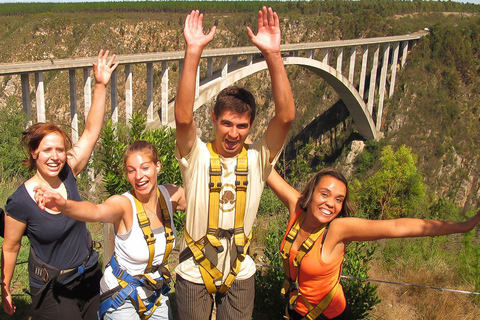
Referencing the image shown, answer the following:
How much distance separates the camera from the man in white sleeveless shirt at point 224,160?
2.19m

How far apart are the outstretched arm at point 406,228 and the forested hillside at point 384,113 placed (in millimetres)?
1365

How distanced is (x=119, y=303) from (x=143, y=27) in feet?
168

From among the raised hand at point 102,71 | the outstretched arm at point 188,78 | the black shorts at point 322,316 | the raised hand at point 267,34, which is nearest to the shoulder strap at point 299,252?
the black shorts at point 322,316

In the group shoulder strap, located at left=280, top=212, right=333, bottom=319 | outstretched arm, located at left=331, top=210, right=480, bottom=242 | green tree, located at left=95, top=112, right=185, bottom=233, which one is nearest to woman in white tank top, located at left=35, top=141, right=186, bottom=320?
shoulder strap, located at left=280, top=212, right=333, bottom=319

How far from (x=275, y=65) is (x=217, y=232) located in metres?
0.88

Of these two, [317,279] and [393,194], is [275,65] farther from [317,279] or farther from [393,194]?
[393,194]

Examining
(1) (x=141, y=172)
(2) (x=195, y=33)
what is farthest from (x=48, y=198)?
(2) (x=195, y=33)

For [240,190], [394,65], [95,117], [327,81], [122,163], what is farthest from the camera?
[394,65]

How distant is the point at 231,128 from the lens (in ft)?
7.45

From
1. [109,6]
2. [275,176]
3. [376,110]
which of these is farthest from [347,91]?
[109,6]

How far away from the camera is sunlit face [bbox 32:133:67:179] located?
2398 mm

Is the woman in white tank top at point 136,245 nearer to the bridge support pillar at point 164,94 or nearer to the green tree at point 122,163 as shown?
the green tree at point 122,163

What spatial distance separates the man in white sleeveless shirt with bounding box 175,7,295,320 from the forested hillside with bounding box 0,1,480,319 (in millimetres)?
1640

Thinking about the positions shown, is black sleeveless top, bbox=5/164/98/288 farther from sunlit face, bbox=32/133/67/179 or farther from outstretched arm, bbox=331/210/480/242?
outstretched arm, bbox=331/210/480/242
